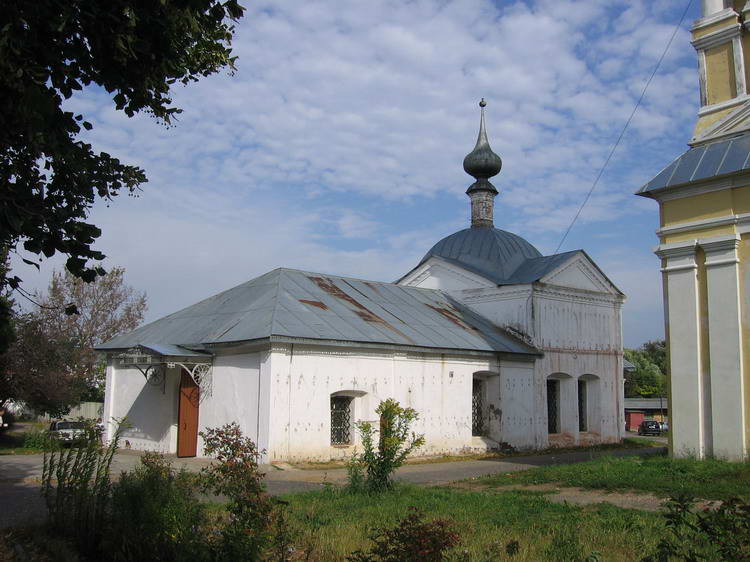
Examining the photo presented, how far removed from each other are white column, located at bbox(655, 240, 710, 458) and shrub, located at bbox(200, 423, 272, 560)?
26.7 ft

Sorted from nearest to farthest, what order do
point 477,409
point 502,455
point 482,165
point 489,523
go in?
point 489,523 < point 502,455 < point 477,409 < point 482,165

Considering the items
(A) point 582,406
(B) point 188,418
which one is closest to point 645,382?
(A) point 582,406

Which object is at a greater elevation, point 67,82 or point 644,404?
point 67,82

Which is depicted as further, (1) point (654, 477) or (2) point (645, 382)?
(2) point (645, 382)

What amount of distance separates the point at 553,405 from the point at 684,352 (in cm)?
1095

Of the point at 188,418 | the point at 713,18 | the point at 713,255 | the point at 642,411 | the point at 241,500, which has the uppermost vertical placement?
the point at 713,18

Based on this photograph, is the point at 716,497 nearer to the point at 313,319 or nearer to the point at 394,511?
Answer: the point at 394,511

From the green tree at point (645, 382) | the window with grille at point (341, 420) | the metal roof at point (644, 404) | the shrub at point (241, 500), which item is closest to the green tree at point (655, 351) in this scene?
the green tree at point (645, 382)

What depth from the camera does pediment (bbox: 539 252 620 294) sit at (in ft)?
74.6

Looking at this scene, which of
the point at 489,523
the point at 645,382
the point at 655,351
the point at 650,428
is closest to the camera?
the point at 489,523

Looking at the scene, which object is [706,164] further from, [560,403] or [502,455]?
[560,403]

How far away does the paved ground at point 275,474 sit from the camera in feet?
30.6

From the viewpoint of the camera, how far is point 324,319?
1716 cm

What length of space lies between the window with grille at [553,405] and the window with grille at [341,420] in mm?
8246
